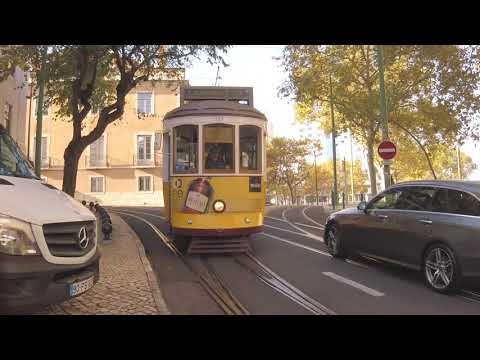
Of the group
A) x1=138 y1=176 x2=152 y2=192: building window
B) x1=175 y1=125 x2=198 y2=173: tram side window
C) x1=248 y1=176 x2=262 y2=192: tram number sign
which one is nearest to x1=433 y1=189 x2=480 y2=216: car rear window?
x1=248 y1=176 x2=262 y2=192: tram number sign

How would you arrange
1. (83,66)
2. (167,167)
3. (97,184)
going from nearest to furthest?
(167,167) → (83,66) → (97,184)

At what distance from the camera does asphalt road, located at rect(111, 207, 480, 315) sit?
516cm

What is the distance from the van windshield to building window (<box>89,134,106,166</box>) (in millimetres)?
37478

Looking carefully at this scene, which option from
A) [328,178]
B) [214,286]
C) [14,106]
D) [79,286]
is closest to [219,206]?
[214,286]

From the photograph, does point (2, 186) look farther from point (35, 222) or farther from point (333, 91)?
point (333, 91)

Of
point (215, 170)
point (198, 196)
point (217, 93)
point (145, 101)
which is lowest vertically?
point (198, 196)

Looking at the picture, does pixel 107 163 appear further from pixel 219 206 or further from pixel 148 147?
pixel 219 206

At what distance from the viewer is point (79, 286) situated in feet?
13.6

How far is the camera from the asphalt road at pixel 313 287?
5.16 m

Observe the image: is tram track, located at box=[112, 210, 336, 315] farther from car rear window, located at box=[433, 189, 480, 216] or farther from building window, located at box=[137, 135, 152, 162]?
building window, located at box=[137, 135, 152, 162]

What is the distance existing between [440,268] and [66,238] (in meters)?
5.04

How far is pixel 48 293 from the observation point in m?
3.79

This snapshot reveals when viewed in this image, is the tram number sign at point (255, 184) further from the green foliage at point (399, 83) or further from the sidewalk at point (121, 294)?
the green foliage at point (399, 83)
